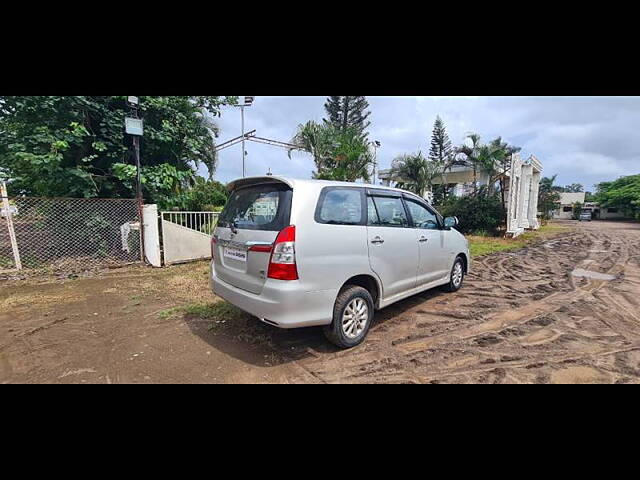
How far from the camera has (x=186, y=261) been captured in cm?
676

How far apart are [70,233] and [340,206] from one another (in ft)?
20.3

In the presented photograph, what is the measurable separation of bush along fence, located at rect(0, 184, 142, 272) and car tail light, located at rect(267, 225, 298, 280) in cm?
538

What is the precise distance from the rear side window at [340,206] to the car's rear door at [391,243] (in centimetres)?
17

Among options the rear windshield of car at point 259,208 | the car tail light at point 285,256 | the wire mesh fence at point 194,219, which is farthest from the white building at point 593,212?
the car tail light at point 285,256

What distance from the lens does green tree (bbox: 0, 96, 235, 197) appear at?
552 cm

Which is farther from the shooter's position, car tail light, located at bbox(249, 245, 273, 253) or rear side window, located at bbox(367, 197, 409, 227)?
rear side window, located at bbox(367, 197, 409, 227)

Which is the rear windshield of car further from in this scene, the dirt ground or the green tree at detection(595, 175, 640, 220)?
the green tree at detection(595, 175, 640, 220)

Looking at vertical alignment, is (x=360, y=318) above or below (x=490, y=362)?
above

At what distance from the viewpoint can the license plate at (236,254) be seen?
2.87 m

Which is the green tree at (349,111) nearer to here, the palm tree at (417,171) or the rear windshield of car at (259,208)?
the palm tree at (417,171)

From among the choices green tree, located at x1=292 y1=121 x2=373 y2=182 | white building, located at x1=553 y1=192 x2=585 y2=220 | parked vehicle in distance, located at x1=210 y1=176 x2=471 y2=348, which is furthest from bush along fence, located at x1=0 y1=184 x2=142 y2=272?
white building, located at x1=553 y1=192 x2=585 y2=220

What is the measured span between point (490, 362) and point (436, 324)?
906mm
